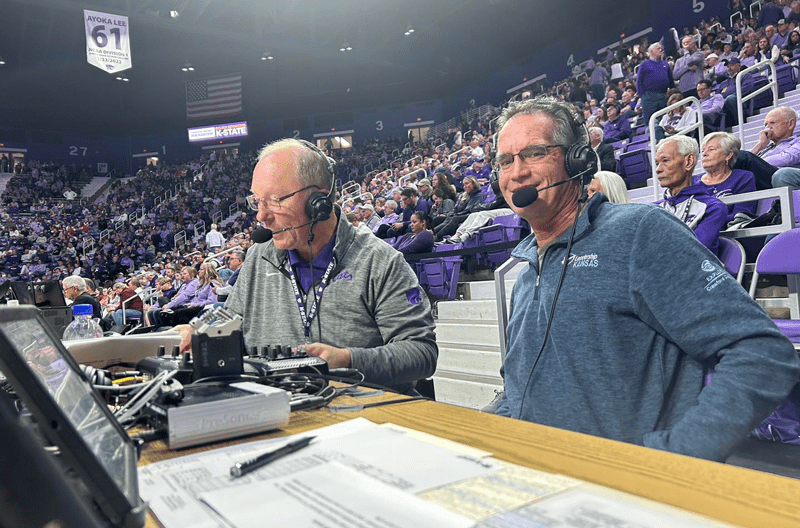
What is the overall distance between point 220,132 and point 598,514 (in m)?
22.1

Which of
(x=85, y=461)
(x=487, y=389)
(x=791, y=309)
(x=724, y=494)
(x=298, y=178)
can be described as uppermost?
(x=298, y=178)

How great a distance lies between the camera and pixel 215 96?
17.8 meters

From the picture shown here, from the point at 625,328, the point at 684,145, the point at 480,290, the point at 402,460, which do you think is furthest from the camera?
the point at 480,290

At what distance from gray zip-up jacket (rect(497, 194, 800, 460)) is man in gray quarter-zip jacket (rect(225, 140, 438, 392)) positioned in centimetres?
35

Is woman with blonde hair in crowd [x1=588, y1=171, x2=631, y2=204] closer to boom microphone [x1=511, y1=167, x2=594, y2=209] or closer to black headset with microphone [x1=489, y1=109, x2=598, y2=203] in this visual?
black headset with microphone [x1=489, y1=109, x2=598, y2=203]

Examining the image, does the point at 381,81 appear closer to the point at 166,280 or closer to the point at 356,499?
the point at 166,280

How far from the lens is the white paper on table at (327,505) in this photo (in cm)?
44

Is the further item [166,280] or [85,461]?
[166,280]

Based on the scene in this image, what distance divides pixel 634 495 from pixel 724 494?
76mm

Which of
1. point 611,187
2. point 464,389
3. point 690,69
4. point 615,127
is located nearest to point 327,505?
point 611,187

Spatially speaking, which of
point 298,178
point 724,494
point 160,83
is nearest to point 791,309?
point 298,178

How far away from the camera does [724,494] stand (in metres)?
0.48

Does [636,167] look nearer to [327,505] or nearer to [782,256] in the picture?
[782,256]

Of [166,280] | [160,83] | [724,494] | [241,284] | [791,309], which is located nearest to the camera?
[724,494]
